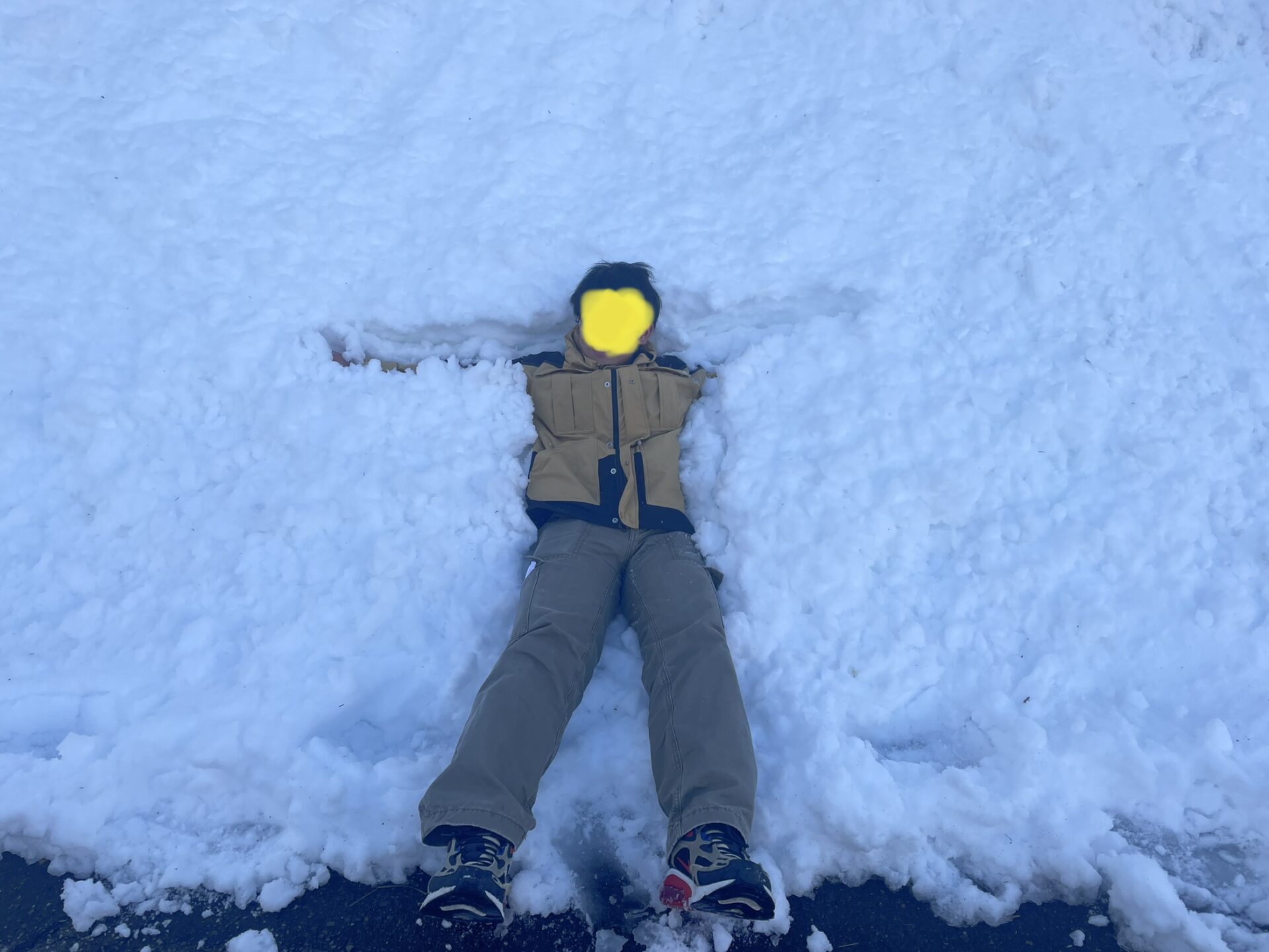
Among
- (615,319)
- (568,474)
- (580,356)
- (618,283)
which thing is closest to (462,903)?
(568,474)

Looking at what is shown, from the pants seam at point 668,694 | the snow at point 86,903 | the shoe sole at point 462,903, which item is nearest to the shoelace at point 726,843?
the pants seam at point 668,694

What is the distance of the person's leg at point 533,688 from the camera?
2430mm

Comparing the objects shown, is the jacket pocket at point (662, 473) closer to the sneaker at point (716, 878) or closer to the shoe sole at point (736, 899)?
the sneaker at point (716, 878)

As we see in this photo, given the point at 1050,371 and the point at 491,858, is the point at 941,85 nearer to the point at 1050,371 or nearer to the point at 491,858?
the point at 1050,371

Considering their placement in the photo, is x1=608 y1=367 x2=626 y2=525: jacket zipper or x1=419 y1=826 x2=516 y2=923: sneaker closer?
x1=419 y1=826 x2=516 y2=923: sneaker

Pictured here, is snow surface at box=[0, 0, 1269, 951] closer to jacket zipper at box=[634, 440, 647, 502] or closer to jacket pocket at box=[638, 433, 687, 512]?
jacket pocket at box=[638, 433, 687, 512]

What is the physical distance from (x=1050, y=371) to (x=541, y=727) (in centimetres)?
293

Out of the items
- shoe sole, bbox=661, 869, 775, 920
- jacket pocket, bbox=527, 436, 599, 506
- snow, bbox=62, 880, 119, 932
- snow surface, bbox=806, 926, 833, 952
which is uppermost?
→ jacket pocket, bbox=527, 436, 599, 506

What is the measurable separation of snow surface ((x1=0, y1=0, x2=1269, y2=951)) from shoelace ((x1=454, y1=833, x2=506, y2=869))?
0.29 m

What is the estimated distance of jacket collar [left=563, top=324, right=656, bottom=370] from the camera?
3648mm

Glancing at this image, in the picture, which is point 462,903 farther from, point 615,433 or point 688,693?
point 615,433

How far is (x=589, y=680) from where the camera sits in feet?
9.77

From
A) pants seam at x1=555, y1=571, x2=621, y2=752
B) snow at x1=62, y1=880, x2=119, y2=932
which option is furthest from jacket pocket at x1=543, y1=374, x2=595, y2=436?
snow at x1=62, y1=880, x2=119, y2=932

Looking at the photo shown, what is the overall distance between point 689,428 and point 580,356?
0.65m
